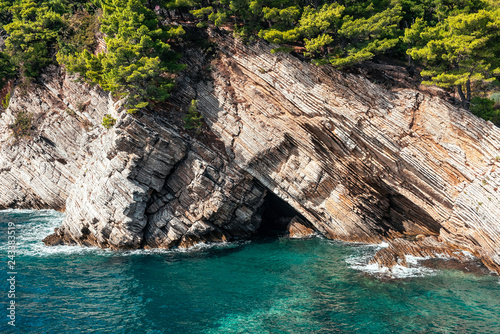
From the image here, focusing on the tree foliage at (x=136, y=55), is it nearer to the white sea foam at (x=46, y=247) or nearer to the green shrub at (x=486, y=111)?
the white sea foam at (x=46, y=247)

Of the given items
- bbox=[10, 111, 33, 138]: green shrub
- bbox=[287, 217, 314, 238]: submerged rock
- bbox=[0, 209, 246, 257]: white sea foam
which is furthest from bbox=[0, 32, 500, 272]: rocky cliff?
bbox=[10, 111, 33, 138]: green shrub

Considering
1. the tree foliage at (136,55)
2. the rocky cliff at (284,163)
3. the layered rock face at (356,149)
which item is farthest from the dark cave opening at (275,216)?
the tree foliage at (136,55)

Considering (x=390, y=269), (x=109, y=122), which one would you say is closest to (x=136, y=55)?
(x=109, y=122)

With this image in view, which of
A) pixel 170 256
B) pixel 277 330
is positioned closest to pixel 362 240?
pixel 277 330

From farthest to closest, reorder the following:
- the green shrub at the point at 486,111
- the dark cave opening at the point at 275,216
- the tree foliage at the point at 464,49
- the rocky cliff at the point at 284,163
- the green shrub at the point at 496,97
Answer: the dark cave opening at the point at 275,216, the green shrub at the point at 496,97, the green shrub at the point at 486,111, the rocky cliff at the point at 284,163, the tree foliage at the point at 464,49

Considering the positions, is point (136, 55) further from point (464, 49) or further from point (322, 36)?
point (464, 49)

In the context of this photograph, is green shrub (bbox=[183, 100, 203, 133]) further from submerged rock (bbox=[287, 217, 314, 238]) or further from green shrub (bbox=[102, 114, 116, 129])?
submerged rock (bbox=[287, 217, 314, 238])
